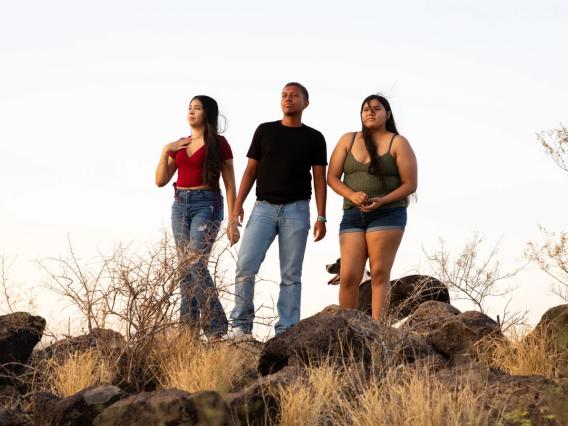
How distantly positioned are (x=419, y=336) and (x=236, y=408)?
297 cm

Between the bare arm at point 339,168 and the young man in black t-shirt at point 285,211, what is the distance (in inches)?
10.1

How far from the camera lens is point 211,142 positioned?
9.69 meters

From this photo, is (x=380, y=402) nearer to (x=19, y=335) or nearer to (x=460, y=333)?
(x=460, y=333)

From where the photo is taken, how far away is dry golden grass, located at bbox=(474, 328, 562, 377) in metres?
8.15

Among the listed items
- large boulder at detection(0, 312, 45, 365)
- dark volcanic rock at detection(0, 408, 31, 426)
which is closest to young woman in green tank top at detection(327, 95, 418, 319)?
large boulder at detection(0, 312, 45, 365)

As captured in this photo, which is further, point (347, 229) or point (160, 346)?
point (347, 229)

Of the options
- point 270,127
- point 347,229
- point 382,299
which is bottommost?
point 382,299

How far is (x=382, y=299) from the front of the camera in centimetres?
903

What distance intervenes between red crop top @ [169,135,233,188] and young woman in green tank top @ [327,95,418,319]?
1234mm

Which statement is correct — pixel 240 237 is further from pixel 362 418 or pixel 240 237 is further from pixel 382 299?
pixel 362 418

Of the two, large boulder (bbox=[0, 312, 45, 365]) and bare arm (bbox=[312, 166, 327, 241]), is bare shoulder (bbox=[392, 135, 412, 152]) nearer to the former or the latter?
bare arm (bbox=[312, 166, 327, 241])

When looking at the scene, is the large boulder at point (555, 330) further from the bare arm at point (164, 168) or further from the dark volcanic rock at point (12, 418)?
the dark volcanic rock at point (12, 418)

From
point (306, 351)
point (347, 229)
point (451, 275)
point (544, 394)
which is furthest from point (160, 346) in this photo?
point (451, 275)

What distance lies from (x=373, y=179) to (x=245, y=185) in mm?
1343
